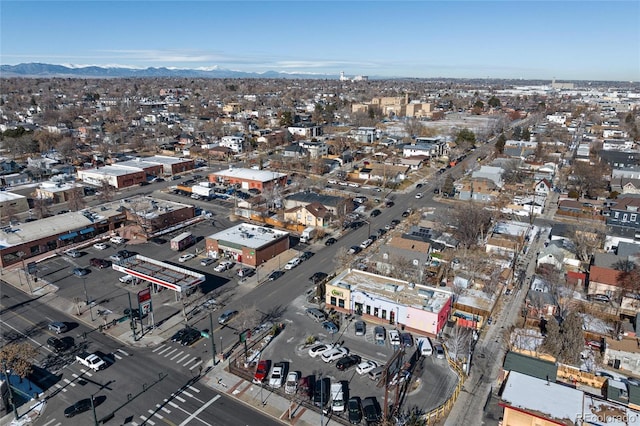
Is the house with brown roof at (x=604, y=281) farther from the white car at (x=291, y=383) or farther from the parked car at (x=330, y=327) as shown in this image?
the white car at (x=291, y=383)

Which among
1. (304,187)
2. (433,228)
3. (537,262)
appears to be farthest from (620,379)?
(304,187)

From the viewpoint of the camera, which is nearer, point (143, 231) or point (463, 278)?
point (463, 278)

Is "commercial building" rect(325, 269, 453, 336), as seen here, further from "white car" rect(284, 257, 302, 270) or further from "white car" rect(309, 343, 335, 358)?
"white car" rect(284, 257, 302, 270)

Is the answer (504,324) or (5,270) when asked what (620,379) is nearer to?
(504,324)

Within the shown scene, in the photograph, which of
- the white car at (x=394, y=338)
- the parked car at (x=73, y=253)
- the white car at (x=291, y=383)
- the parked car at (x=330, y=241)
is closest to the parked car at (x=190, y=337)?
the white car at (x=291, y=383)

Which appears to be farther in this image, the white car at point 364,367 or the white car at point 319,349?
the white car at point 319,349
